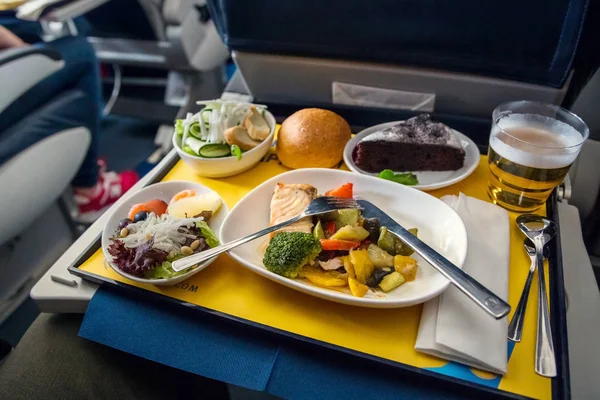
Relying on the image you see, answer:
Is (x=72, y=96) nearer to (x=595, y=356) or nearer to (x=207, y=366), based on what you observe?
(x=207, y=366)

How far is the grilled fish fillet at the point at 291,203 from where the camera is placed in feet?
2.75

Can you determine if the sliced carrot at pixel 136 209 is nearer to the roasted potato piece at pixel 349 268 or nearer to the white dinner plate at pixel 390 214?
the white dinner plate at pixel 390 214

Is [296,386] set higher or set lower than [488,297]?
lower

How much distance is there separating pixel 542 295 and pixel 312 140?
54cm

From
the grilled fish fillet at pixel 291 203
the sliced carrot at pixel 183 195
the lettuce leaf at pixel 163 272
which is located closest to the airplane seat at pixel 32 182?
the sliced carrot at pixel 183 195

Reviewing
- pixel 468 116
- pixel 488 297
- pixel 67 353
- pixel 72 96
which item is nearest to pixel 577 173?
pixel 468 116

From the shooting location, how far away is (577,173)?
1055mm

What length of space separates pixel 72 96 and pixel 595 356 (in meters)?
1.71

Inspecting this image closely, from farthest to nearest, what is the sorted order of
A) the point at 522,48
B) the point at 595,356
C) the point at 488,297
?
the point at 522,48, the point at 595,356, the point at 488,297

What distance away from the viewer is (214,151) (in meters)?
1.01

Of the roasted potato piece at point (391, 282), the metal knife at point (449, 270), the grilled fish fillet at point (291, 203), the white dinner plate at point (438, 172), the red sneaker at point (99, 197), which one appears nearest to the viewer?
the metal knife at point (449, 270)

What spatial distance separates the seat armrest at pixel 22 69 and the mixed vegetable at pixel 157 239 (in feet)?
2.70

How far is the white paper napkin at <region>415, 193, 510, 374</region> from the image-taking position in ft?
2.13

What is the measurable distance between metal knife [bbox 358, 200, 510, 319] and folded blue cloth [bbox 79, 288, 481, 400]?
133mm
